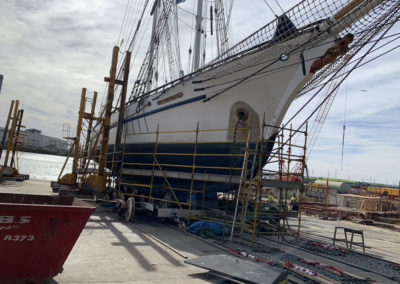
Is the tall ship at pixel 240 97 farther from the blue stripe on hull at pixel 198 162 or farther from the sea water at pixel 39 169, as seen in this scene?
the sea water at pixel 39 169

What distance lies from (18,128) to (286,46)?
1843cm

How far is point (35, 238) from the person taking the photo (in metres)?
3.50

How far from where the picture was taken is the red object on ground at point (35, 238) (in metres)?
3.32

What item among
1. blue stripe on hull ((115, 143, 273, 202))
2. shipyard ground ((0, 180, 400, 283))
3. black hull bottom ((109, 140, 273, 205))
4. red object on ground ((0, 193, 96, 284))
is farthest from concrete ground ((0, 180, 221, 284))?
blue stripe on hull ((115, 143, 273, 202))

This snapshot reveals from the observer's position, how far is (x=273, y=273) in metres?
4.33

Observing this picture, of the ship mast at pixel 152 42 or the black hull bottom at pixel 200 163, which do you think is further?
the ship mast at pixel 152 42

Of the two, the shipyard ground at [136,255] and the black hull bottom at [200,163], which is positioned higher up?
the black hull bottom at [200,163]

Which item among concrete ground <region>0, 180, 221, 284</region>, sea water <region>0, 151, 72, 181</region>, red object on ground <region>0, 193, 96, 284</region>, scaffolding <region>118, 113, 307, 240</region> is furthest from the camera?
sea water <region>0, 151, 72, 181</region>

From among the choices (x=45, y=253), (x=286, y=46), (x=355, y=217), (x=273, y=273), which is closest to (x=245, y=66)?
(x=286, y=46)

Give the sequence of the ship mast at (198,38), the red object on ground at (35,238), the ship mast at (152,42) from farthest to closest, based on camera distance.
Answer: the ship mast at (152,42) < the ship mast at (198,38) < the red object on ground at (35,238)

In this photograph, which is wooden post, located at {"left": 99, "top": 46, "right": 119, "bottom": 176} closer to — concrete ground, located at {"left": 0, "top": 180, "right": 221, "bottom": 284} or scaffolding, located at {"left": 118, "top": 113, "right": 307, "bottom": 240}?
scaffolding, located at {"left": 118, "top": 113, "right": 307, "bottom": 240}

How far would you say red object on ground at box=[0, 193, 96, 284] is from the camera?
3.32 m

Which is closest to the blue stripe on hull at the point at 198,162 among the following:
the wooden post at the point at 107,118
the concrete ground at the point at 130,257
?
the wooden post at the point at 107,118

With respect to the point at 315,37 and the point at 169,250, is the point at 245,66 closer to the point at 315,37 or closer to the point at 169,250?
the point at 315,37
